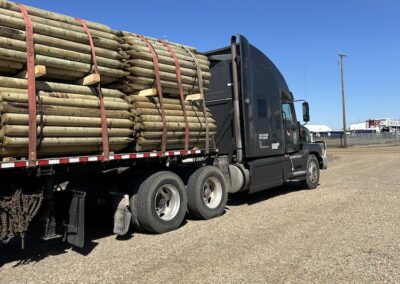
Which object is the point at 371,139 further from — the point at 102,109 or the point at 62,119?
the point at 62,119

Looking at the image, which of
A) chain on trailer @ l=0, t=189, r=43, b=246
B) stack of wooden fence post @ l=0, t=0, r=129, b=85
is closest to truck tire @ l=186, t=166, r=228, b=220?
stack of wooden fence post @ l=0, t=0, r=129, b=85

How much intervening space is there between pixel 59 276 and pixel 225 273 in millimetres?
1983

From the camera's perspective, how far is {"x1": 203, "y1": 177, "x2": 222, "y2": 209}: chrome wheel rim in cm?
877

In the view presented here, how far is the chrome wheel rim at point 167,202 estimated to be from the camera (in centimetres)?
764

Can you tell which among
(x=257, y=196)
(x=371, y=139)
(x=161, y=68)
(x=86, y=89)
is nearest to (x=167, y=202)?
(x=161, y=68)

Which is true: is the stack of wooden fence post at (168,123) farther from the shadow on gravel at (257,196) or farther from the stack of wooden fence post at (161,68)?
the shadow on gravel at (257,196)

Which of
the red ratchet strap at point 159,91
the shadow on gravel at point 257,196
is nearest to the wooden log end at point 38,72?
the red ratchet strap at point 159,91

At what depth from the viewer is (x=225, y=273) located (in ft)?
16.9

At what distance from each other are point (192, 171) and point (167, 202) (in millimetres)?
967

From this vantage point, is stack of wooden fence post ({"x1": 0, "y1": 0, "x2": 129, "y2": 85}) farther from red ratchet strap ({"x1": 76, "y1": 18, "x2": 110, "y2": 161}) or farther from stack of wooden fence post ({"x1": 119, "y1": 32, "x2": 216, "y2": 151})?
stack of wooden fence post ({"x1": 119, "y1": 32, "x2": 216, "y2": 151})

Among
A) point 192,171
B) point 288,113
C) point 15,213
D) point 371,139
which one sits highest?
point 288,113

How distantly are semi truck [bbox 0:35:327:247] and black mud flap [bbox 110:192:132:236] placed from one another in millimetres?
15

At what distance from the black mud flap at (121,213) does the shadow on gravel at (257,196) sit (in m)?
3.75

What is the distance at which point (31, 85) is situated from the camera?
18.7 feet
